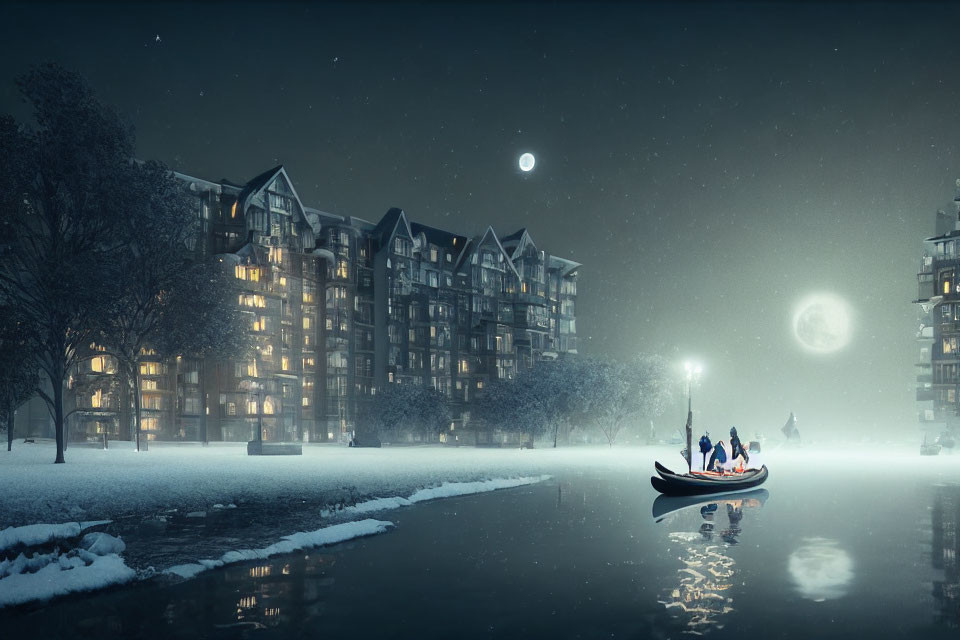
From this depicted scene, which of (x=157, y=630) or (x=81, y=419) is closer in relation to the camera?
(x=157, y=630)

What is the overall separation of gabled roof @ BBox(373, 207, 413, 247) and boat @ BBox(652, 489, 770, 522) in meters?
68.9

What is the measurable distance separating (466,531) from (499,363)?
86541 millimetres

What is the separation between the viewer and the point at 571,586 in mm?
16828

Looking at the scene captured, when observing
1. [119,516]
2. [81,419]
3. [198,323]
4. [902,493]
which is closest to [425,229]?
[81,419]

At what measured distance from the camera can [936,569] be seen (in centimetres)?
1908

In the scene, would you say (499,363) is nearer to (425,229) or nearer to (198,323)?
(425,229)

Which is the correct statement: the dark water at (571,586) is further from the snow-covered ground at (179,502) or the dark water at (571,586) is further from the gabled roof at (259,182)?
the gabled roof at (259,182)

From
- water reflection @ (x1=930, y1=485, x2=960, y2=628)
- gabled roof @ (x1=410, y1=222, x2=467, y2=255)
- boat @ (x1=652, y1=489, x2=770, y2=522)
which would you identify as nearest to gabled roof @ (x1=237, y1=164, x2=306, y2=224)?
gabled roof @ (x1=410, y1=222, x2=467, y2=255)

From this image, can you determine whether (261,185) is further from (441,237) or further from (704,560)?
(704,560)

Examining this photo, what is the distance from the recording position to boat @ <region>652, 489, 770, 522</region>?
31.1 m

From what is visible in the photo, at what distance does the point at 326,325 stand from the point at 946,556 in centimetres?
7931

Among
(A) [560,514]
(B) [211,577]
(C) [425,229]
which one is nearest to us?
(B) [211,577]

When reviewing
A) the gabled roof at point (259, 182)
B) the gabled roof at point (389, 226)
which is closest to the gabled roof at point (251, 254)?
the gabled roof at point (259, 182)

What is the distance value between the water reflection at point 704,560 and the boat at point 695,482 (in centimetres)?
50
